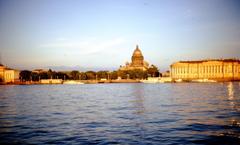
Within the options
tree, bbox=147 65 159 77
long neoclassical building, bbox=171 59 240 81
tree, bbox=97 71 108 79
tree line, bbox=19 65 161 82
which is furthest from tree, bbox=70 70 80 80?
long neoclassical building, bbox=171 59 240 81

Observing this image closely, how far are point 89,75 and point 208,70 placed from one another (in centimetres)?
6531

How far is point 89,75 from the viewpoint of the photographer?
186000mm

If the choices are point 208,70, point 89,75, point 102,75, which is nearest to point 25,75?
point 89,75

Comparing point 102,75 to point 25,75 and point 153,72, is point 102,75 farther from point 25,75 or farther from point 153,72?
point 25,75

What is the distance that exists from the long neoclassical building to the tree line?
1898 cm

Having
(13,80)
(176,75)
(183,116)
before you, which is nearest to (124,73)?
(176,75)

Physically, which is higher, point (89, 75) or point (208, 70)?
point (208, 70)

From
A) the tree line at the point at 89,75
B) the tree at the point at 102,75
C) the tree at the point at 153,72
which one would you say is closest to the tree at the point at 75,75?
the tree line at the point at 89,75

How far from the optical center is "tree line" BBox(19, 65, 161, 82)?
17150 centimetres

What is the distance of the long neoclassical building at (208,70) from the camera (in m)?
151

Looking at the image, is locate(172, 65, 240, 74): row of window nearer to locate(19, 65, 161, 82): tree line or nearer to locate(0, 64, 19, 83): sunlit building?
locate(19, 65, 161, 82): tree line

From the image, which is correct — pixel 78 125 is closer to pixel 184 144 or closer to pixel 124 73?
pixel 184 144

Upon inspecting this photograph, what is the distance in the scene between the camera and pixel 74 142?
14164mm

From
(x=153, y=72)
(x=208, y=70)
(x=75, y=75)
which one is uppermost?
(x=208, y=70)
